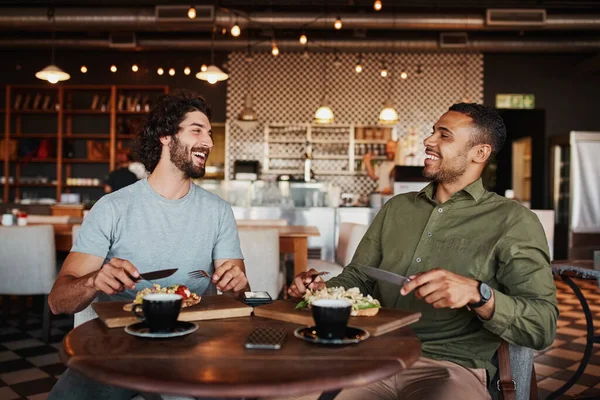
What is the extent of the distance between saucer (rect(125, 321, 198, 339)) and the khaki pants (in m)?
0.49

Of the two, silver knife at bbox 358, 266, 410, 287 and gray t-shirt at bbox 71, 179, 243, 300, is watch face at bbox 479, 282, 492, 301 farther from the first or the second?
gray t-shirt at bbox 71, 179, 243, 300

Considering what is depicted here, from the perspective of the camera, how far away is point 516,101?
35.1 ft

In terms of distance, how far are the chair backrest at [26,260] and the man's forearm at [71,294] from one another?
8.28 ft

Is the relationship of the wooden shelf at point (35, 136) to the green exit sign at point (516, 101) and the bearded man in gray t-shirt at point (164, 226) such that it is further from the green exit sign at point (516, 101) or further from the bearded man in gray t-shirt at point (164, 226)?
the bearded man in gray t-shirt at point (164, 226)

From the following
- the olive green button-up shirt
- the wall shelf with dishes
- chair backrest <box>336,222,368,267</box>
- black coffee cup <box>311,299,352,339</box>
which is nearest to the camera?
black coffee cup <box>311,299,352,339</box>

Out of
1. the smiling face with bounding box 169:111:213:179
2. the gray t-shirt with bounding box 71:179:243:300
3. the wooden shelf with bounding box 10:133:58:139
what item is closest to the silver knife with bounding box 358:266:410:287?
the gray t-shirt with bounding box 71:179:243:300

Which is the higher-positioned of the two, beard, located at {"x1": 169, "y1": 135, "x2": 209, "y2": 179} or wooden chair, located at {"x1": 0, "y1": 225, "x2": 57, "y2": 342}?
beard, located at {"x1": 169, "y1": 135, "x2": 209, "y2": 179}

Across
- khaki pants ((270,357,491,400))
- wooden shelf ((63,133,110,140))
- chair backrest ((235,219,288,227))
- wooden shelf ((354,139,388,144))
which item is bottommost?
khaki pants ((270,357,491,400))

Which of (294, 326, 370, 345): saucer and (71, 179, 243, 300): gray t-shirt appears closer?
(294, 326, 370, 345): saucer

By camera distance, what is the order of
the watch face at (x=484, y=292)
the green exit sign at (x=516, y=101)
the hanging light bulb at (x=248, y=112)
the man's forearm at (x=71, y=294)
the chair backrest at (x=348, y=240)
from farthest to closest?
the green exit sign at (x=516, y=101), the hanging light bulb at (x=248, y=112), the chair backrest at (x=348, y=240), the man's forearm at (x=71, y=294), the watch face at (x=484, y=292)

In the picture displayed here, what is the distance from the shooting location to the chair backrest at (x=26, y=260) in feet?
14.1

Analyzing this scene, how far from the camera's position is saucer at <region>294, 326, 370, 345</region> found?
1343 millimetres

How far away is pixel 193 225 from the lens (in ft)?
7.57

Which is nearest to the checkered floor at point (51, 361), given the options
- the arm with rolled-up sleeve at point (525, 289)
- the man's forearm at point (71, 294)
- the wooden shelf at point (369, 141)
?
the man's forearm at point (71, 294)
